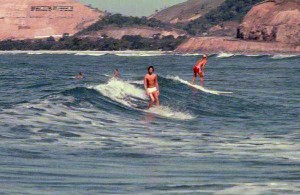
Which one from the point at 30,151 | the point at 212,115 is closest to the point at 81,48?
the point at 212,115

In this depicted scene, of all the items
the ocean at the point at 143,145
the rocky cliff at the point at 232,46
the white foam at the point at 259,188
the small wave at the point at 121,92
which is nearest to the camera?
the white foam at the point at 259,188

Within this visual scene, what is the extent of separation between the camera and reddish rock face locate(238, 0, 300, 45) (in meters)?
133

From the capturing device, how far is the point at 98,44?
175375mm

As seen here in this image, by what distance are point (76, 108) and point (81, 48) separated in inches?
5875

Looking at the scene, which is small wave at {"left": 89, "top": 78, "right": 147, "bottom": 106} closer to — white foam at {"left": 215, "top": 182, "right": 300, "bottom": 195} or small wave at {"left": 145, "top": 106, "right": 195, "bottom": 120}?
small wave at {"left": 145, "top": 106, "right": 195, "bottom": 120}

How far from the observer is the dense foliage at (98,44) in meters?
172

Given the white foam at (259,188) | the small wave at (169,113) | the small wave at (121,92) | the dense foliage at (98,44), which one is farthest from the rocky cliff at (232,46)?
the white foam at (259,188)

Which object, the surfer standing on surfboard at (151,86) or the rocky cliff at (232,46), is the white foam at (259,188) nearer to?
the surfer standing on surfboard at (151,86)

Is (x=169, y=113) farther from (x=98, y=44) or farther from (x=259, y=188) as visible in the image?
(x=98, y=44)

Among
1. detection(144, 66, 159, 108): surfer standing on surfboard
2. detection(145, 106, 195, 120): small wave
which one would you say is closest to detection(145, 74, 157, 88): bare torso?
detection(144, 66, 159, 108): surfer standing on surfboard

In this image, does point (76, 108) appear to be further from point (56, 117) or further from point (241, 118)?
point (241, 118)

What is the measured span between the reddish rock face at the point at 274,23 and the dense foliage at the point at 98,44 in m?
20.9

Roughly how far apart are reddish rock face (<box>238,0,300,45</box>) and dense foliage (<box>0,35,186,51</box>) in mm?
20860

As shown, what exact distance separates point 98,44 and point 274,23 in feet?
149
